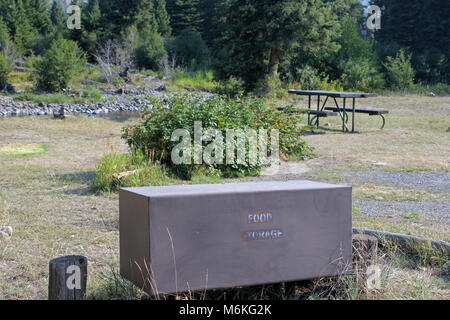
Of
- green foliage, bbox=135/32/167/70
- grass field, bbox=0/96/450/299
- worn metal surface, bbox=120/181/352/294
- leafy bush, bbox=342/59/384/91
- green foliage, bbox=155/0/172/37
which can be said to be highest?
green foliage, bbox=155/0/172/37

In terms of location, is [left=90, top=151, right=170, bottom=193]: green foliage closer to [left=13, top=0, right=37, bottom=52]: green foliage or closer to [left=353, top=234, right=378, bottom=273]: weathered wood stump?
[left=353, top=234, right=378, bottom=273]: weathered wood stump

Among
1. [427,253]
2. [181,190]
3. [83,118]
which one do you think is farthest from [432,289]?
[83,118]

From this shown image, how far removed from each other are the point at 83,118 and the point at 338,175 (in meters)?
9.07

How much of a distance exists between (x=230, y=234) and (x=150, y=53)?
2840 cm

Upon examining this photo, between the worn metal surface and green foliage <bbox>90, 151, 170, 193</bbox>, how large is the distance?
3.30 metres

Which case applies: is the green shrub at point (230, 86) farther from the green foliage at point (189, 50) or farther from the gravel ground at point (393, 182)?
the gravel ground at point (393, 182)

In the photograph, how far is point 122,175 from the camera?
6.32 metres

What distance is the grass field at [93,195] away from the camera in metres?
3.53

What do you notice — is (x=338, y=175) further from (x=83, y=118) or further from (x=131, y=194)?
(x=83, y=118)

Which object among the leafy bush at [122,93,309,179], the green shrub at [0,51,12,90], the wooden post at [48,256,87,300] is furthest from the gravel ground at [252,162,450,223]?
the green shrub at [0,51,12,90]

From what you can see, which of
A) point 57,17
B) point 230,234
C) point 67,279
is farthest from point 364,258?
point 57,17

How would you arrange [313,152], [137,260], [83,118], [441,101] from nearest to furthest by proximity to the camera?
[137,260] → [313,152] → [83,118] → [441,101]

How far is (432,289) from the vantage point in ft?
11.1

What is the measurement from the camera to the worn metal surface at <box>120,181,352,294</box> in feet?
8.66
